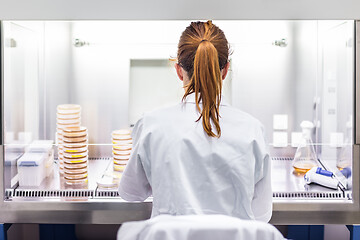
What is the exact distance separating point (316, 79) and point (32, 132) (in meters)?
1.35

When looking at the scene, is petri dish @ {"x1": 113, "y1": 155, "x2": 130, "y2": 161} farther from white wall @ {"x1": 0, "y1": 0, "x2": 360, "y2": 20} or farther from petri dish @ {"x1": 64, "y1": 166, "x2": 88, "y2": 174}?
white wall @ {"x1": 0, "y1": 0, "x2": 360, "y2": 20}

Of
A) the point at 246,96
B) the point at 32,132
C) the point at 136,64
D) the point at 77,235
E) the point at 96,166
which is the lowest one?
the point at 77,235

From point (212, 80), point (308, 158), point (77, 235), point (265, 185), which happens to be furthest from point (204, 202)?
point (77, 235)

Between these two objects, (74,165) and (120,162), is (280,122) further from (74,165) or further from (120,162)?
(74,165)

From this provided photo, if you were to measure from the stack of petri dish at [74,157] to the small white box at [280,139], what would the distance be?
934 mm

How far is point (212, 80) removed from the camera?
50.7 inches

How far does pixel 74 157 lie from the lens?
1.93m

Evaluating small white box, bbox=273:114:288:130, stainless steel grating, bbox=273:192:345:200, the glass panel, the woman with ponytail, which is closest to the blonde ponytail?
the woman with ponytail

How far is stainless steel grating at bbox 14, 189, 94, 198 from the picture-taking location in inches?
70.7

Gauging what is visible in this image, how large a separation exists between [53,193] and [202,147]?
790 millimetres

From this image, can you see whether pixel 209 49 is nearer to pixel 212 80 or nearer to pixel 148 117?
pixel 212 80

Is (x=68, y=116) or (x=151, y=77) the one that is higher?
(x=151, y=77)

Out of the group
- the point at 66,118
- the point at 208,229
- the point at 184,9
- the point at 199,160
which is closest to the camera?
the point at 208,229

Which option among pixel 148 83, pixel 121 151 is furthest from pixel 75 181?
pixel 148 83
